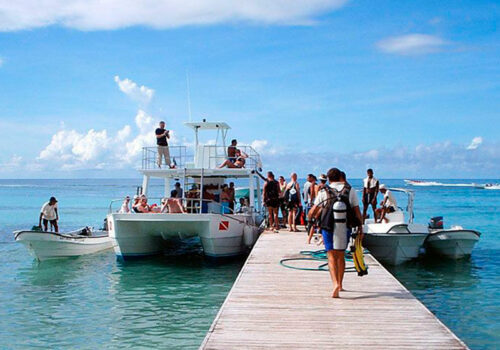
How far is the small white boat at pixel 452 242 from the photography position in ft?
56.6

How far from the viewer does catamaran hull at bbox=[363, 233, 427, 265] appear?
51.6 ft

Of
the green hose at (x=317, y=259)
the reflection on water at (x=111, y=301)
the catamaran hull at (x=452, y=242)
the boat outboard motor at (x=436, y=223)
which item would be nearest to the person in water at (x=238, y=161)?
the reflection on water at (x=111, y=301)

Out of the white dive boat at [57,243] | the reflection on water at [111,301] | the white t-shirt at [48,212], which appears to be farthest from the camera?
the white t-shirt at [48,212]

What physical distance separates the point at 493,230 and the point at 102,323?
27.3 meters

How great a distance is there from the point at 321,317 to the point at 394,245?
9.57 m

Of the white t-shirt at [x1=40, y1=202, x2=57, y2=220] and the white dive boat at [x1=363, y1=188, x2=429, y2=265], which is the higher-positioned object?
the white t-shirt at [x1=40, y1=202, x2=57, y2=220]

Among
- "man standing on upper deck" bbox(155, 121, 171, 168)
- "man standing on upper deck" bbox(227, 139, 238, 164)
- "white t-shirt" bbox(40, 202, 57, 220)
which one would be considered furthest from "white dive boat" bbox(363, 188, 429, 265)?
"white t-shirt" bbox(40, 202, 57, 220)

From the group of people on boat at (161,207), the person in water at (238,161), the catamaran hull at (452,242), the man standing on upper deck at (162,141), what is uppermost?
the man standing on upper deck at (162,141)

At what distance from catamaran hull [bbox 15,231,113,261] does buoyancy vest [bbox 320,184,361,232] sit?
1098 cm

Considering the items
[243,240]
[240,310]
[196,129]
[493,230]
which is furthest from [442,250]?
[493,230]

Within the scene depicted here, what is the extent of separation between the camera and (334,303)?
7656 mm

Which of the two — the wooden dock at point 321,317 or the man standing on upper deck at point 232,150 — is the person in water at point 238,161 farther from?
the wooden dock at point 321,317

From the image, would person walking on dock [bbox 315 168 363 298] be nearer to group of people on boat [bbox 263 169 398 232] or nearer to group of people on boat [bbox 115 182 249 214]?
group of people on boat [bbox 115 182 249 214]

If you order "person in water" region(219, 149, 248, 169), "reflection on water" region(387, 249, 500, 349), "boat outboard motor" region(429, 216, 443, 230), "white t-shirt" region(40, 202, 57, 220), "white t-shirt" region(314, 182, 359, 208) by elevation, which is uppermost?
"person in water" region(219, 149, 248, 169)
